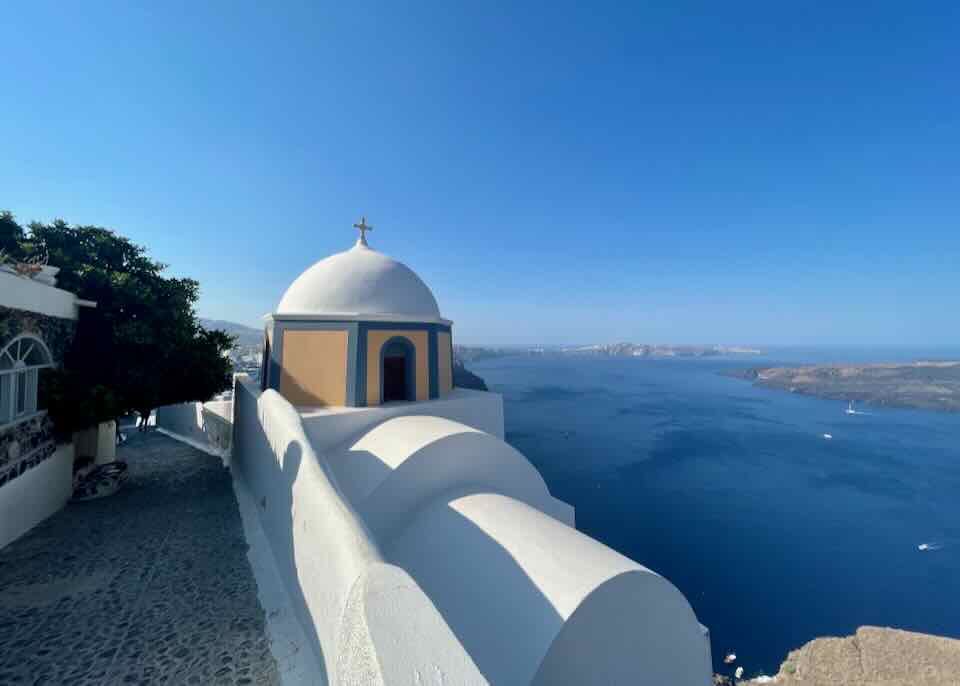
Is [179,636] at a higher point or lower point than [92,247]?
lower

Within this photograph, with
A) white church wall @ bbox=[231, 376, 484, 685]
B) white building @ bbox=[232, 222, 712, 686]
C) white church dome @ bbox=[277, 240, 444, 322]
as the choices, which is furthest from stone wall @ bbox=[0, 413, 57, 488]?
white church dome @ bbox=[277, 240, 444, 322]

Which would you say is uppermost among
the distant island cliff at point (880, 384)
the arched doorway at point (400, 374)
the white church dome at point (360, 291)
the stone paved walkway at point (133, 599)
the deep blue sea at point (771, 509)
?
the white church dome at point (360, 291)

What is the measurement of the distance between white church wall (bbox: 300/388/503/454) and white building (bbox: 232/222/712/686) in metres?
0.04

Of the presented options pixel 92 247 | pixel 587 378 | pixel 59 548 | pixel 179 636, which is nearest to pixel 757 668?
pixel 179 636

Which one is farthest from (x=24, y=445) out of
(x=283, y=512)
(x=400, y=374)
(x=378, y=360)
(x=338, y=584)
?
(x=338, y=584)

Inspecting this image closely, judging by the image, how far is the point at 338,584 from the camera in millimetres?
2574

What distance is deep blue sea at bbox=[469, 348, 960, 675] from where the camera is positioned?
17609 millimetres

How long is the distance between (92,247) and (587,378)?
97.2 metres

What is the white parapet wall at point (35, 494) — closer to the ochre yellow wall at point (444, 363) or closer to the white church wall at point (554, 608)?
the white church wall at point (554, 608)

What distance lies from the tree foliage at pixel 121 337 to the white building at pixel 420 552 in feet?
5.11

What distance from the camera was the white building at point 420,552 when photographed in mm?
1946

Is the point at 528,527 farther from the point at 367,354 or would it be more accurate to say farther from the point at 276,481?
the point at 367,354

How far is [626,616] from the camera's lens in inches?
133

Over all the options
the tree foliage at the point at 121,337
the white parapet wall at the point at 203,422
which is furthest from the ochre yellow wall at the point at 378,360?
the white parapet wall at the point at 203,422
